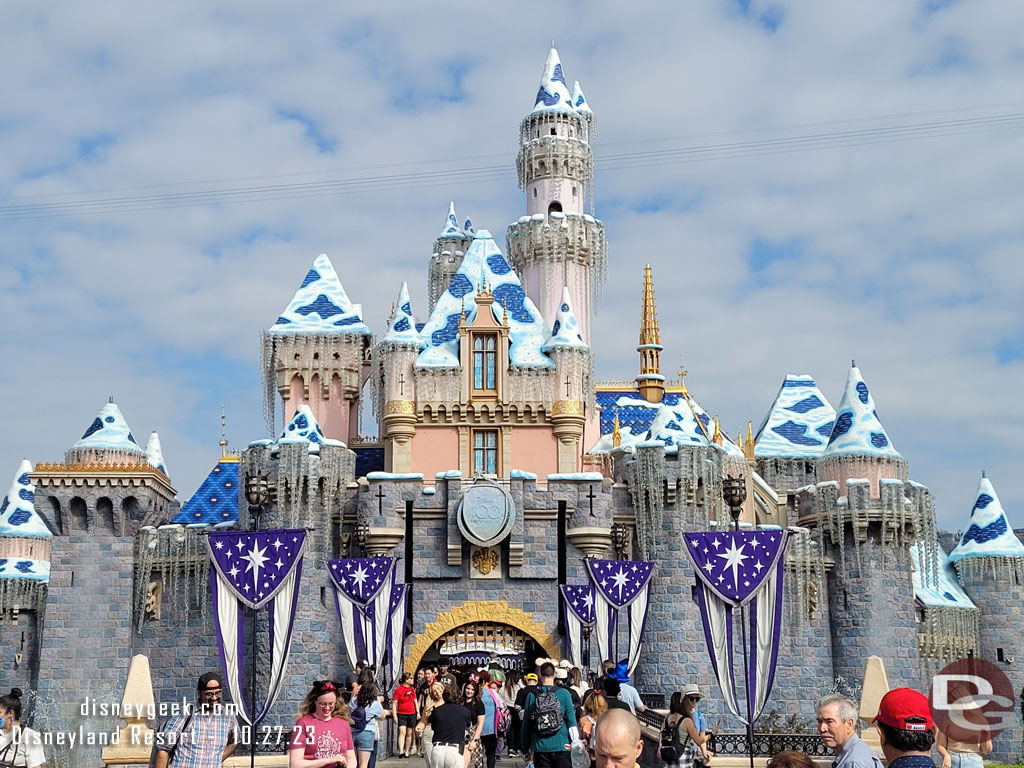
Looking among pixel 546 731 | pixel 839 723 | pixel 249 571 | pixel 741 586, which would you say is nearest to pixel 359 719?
pixel 546 731

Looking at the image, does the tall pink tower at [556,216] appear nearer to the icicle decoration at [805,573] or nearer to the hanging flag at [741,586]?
the icicle decoration at [805,573]

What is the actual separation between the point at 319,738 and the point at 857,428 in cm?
2986

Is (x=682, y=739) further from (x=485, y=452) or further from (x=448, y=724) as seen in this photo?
(x=485, y=452)

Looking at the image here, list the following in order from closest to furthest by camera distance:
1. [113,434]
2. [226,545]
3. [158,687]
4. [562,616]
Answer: [226,545], [562,616], [158,687], [113,434]

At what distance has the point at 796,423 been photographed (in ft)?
153

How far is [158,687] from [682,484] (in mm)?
15203

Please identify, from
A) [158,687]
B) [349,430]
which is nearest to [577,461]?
[349,430]

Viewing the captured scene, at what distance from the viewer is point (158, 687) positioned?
34500mm

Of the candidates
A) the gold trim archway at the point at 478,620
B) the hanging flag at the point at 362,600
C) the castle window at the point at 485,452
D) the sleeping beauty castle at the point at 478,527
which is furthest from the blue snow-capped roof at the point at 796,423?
the hanging flag at the point at 362,600

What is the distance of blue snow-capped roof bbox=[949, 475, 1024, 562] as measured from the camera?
41938mm

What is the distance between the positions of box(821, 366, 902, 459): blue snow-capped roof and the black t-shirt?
26360 mm

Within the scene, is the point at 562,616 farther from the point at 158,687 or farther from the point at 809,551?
the point at 158,687

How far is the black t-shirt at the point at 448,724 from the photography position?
12.1m

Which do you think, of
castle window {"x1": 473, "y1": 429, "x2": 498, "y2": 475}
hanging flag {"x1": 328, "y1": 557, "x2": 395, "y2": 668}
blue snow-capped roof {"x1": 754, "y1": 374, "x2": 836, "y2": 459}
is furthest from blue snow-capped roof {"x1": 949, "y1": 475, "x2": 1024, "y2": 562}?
hanging flag {"x1": 328, "y1": 557, "x2": 395, "y2": 668}
